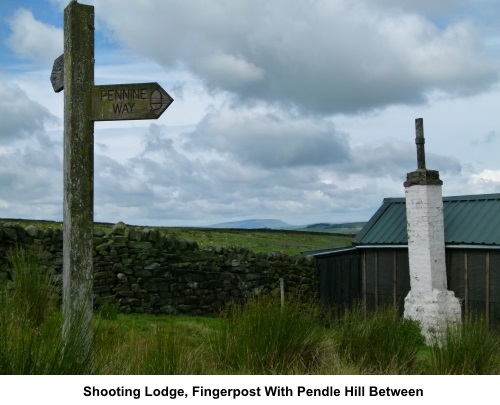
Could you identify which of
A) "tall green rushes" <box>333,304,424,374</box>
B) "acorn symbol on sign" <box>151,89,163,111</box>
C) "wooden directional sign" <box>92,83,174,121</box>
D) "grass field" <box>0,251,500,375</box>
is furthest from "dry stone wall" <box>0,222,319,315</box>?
"acorn symbol on sign" <box>151,89,163,111</box>

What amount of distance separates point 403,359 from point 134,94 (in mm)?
4168

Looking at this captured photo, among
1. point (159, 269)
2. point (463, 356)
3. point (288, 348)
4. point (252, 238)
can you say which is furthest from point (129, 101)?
point (252, 238)

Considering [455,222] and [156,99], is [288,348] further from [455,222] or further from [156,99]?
[455,222]

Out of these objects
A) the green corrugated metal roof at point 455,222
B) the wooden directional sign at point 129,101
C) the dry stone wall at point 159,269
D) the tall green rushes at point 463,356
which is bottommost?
the tall green rushes at point 463,356

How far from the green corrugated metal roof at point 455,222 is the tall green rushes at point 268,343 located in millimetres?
5848

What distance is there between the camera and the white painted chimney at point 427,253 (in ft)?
40.3

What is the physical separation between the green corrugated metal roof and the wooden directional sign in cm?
804

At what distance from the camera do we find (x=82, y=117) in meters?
5.96

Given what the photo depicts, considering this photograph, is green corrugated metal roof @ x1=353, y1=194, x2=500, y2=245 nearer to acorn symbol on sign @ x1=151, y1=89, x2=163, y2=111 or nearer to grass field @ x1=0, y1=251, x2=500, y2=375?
grass field @ x1=0, y1=251, x2=500, y2=375

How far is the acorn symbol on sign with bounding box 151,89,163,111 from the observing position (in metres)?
5.86

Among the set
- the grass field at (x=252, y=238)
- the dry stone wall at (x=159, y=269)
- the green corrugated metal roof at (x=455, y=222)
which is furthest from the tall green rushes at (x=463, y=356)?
the grass field at (x=252, y=238)

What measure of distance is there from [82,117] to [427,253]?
8.15 m

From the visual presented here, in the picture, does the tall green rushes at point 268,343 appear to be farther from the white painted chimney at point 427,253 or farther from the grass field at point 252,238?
the grass field at point 252,238
